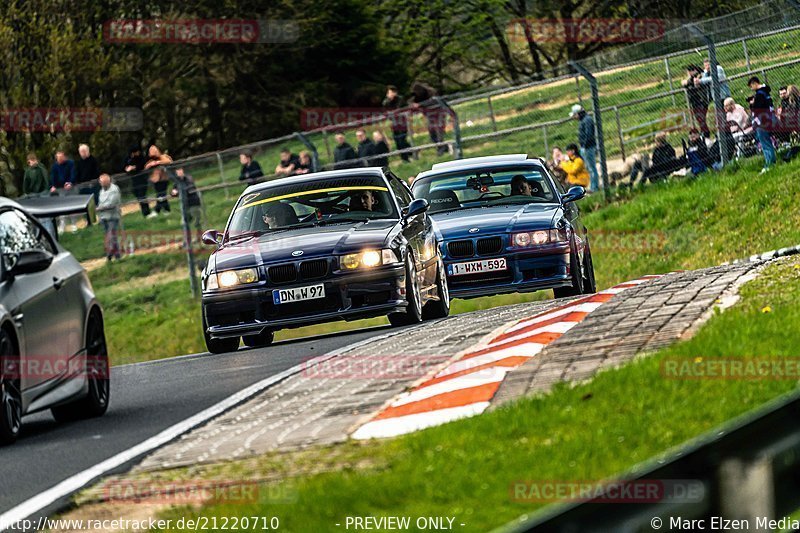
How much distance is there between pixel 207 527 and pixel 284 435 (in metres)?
2.22

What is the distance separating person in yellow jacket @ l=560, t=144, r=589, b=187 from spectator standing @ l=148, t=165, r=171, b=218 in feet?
20.9

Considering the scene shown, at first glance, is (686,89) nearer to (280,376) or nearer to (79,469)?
(280,376)

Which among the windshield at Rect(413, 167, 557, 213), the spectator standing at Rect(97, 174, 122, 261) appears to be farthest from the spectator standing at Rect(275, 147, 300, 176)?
the windshield at Rect(413, 167, 557, 213)

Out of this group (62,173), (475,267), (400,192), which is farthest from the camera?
(62,173)

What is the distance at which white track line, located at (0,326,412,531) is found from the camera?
7955 mm

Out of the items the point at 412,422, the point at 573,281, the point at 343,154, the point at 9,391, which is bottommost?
the point at 573,281

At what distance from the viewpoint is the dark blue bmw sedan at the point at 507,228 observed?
17.3m

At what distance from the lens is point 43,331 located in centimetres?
1066

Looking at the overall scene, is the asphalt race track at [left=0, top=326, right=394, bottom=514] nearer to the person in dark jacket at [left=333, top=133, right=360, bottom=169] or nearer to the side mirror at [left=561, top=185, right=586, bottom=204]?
the side mirror at [left=561, top=185, right=586, bottom=204]

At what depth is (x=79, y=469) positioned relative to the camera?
29.7ft

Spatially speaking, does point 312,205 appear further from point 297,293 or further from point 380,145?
point 380,145

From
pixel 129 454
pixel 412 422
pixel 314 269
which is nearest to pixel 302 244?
pixel 314 269

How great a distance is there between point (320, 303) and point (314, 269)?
311 mm

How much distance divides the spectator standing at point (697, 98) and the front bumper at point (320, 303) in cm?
1036
